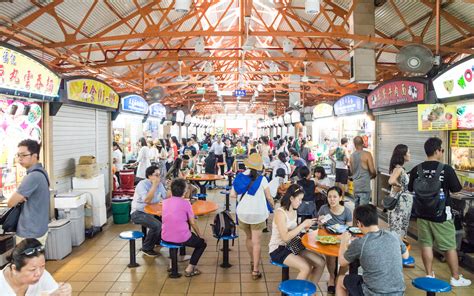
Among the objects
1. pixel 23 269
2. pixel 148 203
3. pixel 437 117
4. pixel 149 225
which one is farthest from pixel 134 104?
pixel 23 269

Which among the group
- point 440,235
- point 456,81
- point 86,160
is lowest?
point 440,235

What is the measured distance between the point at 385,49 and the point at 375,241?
10.4 metres

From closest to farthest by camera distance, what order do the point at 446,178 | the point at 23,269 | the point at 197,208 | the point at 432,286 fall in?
the point at 23,269 → the point at 432,286 → the point at 446,178 → the point at 197,208

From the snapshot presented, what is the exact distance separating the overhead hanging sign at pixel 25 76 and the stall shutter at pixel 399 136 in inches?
249

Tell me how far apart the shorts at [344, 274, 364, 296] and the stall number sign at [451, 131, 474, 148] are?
359 cm

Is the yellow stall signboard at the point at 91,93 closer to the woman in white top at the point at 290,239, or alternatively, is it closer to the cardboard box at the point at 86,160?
the cardboard box at the point at 86,160

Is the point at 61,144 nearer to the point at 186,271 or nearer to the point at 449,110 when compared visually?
the point at 186,271

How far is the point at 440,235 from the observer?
15.1 feet

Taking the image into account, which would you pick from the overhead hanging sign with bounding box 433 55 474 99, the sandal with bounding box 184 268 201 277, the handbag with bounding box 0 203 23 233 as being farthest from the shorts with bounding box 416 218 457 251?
the handbag with bounding box 0 203 23 233

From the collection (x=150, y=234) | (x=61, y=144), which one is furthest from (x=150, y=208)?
(x=61, y=144)

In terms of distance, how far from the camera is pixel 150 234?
5.91m

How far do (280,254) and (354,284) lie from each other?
0.96 meters

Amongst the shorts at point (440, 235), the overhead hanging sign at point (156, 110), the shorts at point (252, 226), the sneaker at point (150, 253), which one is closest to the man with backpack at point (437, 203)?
the shorts at point (440, 235)

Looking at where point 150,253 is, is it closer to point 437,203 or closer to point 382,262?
point 382,262
